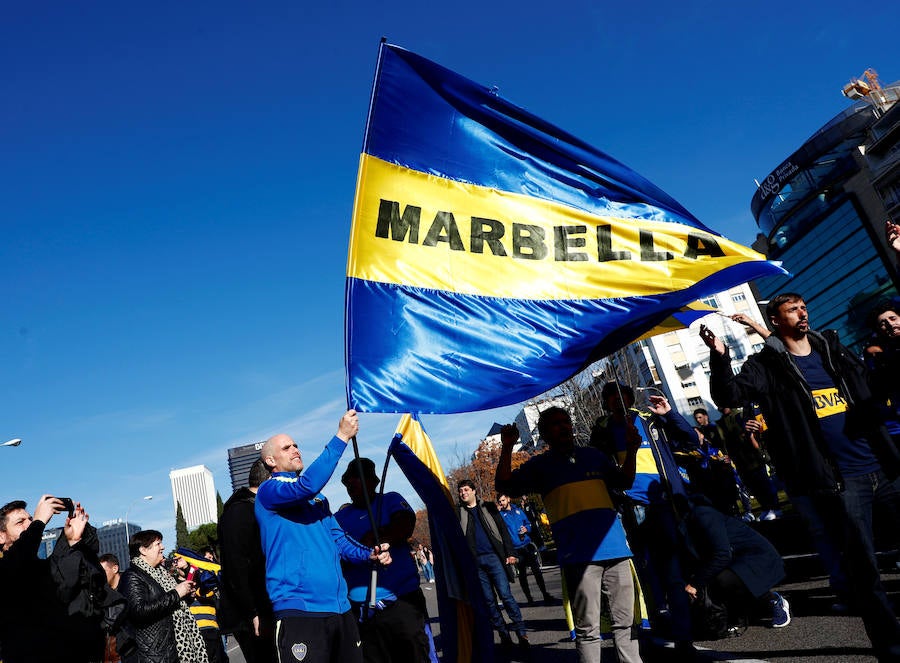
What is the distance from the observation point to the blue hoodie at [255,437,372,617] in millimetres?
3928

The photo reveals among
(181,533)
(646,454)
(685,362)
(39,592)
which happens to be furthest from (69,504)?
(181,533)

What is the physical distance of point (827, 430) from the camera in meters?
4.23

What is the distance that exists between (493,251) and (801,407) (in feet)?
7.66

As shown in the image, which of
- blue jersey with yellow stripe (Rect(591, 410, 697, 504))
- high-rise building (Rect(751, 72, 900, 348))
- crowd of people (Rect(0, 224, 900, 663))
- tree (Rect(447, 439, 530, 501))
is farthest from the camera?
tree (Rect(447, 439, 530, 501))

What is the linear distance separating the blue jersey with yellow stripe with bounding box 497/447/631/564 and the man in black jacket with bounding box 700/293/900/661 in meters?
1.02

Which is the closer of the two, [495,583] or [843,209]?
[495,583]

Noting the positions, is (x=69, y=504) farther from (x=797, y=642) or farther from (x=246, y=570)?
(x=797, y=642)

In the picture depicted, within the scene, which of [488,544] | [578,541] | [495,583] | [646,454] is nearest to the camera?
[578,541]

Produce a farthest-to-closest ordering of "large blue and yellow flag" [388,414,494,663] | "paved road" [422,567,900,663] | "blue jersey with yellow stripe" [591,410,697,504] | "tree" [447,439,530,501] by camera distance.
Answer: "tree" [447,439,530,501] → "blue jersey with yellow stripe" [591,410,697,504] → "large blue and yellow flag" [388,414,494,663] → "paved road" [422,567,900,663]

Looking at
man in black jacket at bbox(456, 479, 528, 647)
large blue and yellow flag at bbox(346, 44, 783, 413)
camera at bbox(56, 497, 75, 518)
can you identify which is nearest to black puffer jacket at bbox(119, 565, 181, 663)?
camera at bbox(56, 497, 75, 518)

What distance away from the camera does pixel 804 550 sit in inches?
360

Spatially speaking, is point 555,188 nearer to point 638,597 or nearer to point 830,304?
point 638,597

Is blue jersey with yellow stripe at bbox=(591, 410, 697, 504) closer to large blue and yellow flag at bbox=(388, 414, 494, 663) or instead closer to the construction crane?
large blue and yellow flag at bbox=(388, 414, 494, 663)

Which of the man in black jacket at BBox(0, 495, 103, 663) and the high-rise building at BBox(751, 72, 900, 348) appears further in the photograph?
the high-rise building at BBox(751, 72, 900, 348)
